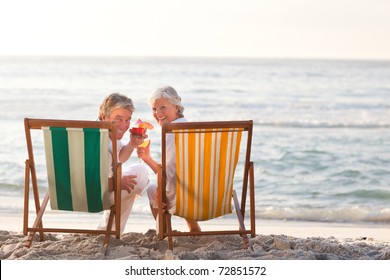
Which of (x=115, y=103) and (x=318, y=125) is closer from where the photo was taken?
(x=115, y=103)

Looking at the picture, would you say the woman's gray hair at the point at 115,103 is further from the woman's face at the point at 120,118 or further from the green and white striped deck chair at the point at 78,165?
the green and white striped deck chair at the point at 78,165

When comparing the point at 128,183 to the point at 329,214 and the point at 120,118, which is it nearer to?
the point at 120,118

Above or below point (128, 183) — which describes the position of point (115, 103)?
above

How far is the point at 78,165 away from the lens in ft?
11.8

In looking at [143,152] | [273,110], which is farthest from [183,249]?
[273,110]

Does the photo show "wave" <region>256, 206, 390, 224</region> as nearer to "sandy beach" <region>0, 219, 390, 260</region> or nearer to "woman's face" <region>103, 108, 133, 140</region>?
"sandy beach" <region>0, 219, 390, 260</region>

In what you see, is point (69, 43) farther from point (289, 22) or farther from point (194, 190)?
point (194, 190)

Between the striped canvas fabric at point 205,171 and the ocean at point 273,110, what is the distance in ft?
6.82

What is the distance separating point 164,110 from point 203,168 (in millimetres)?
419

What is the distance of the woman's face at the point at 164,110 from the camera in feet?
12.5

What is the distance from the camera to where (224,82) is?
17.6m

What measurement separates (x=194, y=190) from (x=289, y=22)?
18819 millimetres

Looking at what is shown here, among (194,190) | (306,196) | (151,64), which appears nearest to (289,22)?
(151,64)

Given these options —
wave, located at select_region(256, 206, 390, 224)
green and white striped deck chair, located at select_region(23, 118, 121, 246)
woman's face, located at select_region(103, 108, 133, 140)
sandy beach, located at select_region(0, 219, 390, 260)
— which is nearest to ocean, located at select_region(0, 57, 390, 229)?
wave, located at select_region(256, 206, 390, 224)
